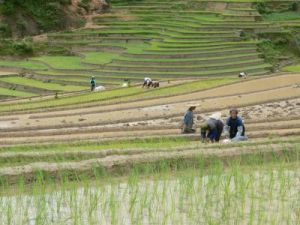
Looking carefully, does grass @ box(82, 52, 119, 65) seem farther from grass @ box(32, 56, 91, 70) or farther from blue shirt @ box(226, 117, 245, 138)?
blue shirt @ box(226, 117, 245, 138)

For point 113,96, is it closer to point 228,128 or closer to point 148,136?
point 148,136

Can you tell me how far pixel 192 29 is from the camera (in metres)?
41.4

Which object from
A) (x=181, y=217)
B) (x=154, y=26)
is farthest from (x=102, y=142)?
(x=154, y=26)

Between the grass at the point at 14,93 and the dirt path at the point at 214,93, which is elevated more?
the grass at the point at 14,93

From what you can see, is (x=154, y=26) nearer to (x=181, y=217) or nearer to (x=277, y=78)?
(x=277, y=78)

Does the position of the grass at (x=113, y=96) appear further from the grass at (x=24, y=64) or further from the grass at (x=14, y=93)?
the grass at (x=24, y=64)

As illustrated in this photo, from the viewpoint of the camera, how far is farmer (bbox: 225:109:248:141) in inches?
463

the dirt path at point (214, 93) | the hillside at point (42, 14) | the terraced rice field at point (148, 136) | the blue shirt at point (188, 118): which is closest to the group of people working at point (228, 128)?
the terraced rice field at point (148, 136)

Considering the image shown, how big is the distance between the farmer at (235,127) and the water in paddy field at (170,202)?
11.3 feet

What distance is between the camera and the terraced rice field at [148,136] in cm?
720

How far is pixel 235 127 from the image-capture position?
1202 centimetres

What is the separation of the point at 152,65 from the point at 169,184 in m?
26.5

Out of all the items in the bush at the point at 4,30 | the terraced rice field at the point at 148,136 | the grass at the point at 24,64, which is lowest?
the terraced rice field at the point at 148,136

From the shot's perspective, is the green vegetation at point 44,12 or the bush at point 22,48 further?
the green vegetation at point 44,12
